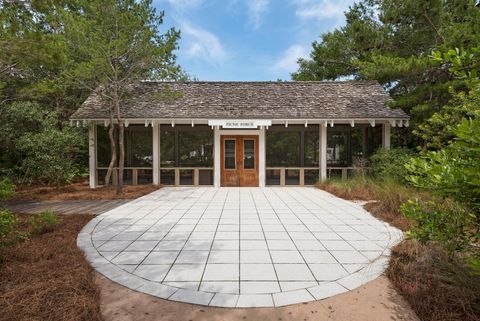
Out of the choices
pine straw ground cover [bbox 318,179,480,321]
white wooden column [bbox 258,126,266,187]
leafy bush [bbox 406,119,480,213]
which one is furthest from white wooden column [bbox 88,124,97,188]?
leafy bush [bbox 406,119,480,213]

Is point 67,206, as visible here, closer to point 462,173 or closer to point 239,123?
point 239,123

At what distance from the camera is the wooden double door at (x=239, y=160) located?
13180 millimetres

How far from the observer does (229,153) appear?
13.3m

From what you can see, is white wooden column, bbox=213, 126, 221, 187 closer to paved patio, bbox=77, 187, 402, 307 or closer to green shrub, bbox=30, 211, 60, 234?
paved patio, bbox=77, 187, 402, 307

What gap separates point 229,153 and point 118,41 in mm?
6840

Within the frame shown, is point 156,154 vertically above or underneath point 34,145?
underneath

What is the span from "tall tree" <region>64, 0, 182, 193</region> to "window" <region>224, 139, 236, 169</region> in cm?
414

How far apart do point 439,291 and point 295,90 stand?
1345 cm

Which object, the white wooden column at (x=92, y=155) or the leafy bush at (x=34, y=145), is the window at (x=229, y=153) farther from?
the leafy bush at (x=34, y=145)

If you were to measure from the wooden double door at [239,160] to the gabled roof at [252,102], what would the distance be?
1308mm

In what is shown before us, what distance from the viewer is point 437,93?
10.1 m

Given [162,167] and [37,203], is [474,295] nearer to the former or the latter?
[37,203]

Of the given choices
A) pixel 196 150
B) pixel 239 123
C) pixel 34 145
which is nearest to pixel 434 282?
pixel 239 123

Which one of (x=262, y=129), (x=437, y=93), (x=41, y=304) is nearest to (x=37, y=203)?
(x=41, y=304)
